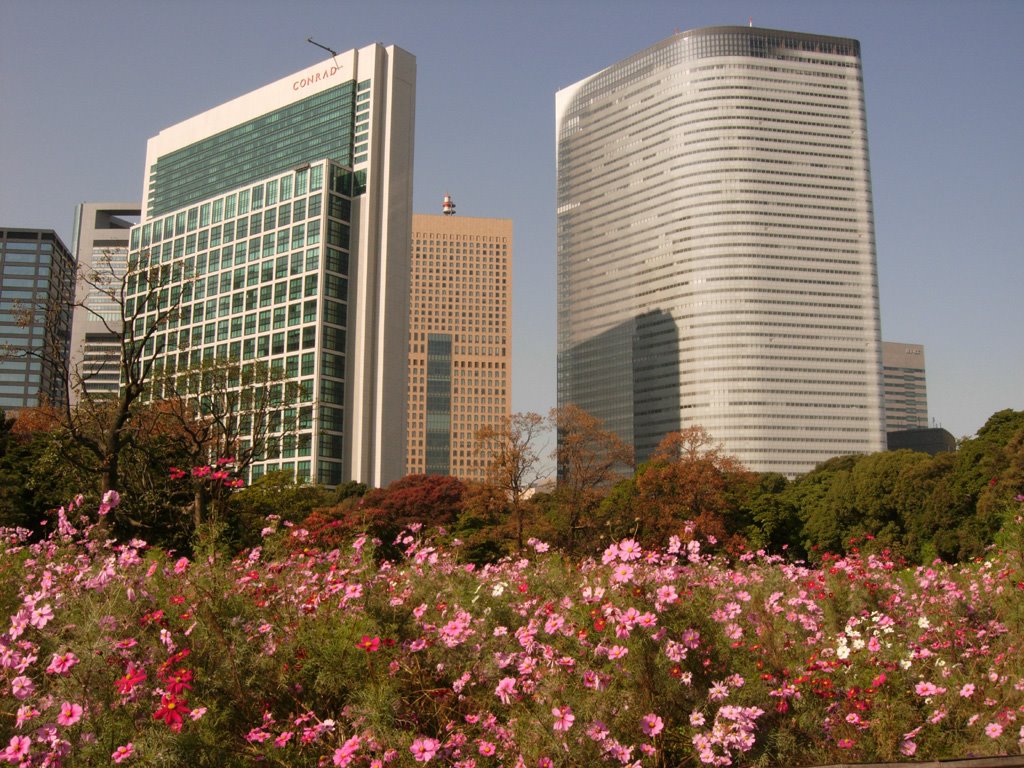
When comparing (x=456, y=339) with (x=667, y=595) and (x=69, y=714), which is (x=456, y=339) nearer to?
(x=667, y=595)

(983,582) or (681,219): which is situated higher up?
(681,219)

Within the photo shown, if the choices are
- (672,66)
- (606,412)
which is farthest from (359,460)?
(672,66)

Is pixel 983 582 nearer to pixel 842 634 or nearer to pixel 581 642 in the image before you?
pixel 842 634

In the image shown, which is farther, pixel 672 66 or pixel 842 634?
pixel 672 66

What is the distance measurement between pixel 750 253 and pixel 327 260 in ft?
267

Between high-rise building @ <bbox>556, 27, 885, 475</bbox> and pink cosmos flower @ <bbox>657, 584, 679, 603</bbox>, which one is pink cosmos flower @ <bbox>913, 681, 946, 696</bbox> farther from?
high-rise building @ <bbox>556, 27, 885, 475</bbox>

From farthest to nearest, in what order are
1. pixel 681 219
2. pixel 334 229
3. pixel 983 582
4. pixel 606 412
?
1. pixel 606 412
2. pixel 681 219
3. pixel 334 229
4. pixel 983 582

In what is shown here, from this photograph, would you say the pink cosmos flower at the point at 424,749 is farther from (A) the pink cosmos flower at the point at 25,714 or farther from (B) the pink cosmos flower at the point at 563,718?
(A) the pink cosmos flower at the point at 25,714

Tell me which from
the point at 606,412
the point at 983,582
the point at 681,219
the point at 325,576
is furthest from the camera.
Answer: the point at 606,412

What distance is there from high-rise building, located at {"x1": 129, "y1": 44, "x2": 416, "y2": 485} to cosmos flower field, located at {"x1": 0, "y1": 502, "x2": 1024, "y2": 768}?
74.6m

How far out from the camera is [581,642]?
4.98 m

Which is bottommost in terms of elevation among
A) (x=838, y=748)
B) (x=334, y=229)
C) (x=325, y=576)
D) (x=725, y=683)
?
(x=838, y=748)

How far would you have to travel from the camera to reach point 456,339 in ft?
624

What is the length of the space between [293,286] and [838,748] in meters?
88.4
